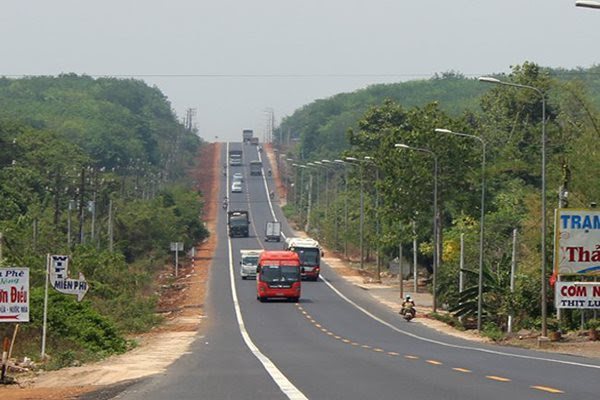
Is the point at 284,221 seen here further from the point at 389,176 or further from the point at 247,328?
the point at 247,328

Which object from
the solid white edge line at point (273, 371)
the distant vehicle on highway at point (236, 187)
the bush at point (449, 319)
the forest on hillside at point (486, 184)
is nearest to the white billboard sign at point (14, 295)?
the solid white edge line at point (273, 371)

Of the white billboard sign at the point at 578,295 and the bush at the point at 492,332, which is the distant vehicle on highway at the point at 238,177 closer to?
the bush at the point at 492,332

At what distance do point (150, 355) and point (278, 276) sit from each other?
34217mm

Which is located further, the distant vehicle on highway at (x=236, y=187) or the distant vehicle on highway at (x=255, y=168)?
the distant vehicle on highway at (x=255, y=168)

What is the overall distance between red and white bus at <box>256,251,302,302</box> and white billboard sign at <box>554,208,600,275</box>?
3029 cm

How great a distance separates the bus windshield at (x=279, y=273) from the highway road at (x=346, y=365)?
183 inches

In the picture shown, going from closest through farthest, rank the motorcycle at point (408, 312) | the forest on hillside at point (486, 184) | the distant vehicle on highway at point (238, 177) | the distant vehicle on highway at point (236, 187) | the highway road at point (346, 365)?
the highway road at point (346, 365) < the forest on hillside at point (486, 184) < the motorcycle at point (408, 312) < the distant vehicle on highway at point (236, 187) < the distant vehicle on highway at point (238, 177)

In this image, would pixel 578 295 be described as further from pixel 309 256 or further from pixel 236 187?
pixel 236 187

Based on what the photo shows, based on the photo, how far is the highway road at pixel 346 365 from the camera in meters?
20.4

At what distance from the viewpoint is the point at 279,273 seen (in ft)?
229

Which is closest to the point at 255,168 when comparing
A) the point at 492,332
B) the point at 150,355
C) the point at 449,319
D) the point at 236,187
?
the point at 236,187

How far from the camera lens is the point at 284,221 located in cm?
14738

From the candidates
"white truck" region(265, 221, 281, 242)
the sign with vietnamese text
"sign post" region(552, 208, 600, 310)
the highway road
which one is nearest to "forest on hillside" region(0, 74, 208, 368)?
the sign with vietnamese text

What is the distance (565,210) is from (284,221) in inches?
4242
